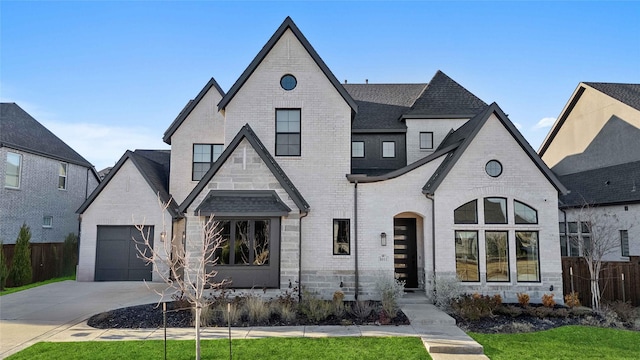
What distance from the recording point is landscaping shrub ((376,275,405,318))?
1120 cm

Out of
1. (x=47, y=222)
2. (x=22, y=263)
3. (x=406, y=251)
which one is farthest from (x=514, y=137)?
(x=47, y=222)

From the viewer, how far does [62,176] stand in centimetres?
Result: 2408

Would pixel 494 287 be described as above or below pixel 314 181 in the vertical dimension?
below

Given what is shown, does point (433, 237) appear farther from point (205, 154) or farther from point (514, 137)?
point (205, 154)

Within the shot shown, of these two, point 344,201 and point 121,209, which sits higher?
point 344,201

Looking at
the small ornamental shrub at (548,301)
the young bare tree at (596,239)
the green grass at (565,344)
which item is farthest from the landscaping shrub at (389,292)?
the young bare tree at (596,239)

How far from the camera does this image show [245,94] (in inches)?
583

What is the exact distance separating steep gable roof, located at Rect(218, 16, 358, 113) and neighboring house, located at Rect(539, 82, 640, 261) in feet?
38.0

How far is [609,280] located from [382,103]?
12094 mm

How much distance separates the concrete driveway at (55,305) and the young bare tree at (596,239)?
1360 centimetres

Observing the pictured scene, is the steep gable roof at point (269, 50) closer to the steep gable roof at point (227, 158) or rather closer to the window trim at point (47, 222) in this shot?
the steep gable roof at point (227, 158)

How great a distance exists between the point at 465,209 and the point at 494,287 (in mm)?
2743

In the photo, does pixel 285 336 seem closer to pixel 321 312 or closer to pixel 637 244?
pixel 321 312

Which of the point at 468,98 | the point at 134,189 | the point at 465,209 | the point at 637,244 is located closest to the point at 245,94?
the point at 134,189
